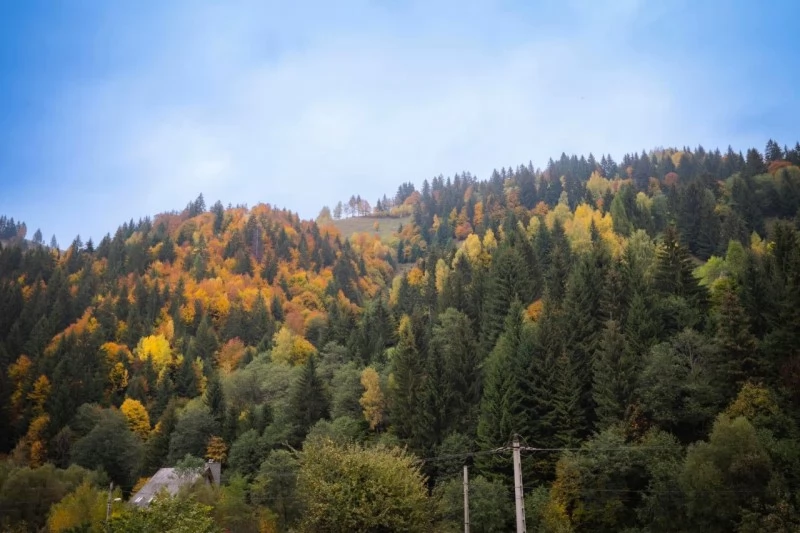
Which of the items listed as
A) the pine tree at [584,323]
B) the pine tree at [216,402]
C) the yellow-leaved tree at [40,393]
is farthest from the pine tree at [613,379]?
the yellow-leaved tree at [40,393]

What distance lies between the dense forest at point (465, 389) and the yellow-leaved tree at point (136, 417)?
272 millimetres

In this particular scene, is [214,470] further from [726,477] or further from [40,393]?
[40,393]

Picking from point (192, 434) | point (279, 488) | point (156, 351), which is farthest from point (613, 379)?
point (156, 351)

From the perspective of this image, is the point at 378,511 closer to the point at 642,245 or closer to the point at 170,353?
the point at 642,245

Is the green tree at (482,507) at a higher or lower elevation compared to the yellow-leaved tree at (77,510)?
higher

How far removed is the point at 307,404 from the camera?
235 feet

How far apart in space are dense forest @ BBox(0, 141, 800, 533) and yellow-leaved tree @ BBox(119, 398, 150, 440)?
27cm

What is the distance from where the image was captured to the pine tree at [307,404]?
230 feet

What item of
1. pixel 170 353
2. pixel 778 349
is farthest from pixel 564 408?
pixel 170 353

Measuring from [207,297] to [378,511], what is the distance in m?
122

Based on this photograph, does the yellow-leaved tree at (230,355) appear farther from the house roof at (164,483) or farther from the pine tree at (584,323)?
the pine tree at (584,323)

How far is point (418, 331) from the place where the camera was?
6812 centimetres

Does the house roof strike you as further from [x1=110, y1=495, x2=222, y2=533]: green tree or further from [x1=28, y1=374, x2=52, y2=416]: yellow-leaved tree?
[x1=28, y1=374, x2=52, y2=416]: yellow-leaved tree

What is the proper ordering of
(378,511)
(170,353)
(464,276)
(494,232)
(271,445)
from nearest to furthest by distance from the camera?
(378,511) < (271,445) < (464,276) < (170,353) < (494,232)
